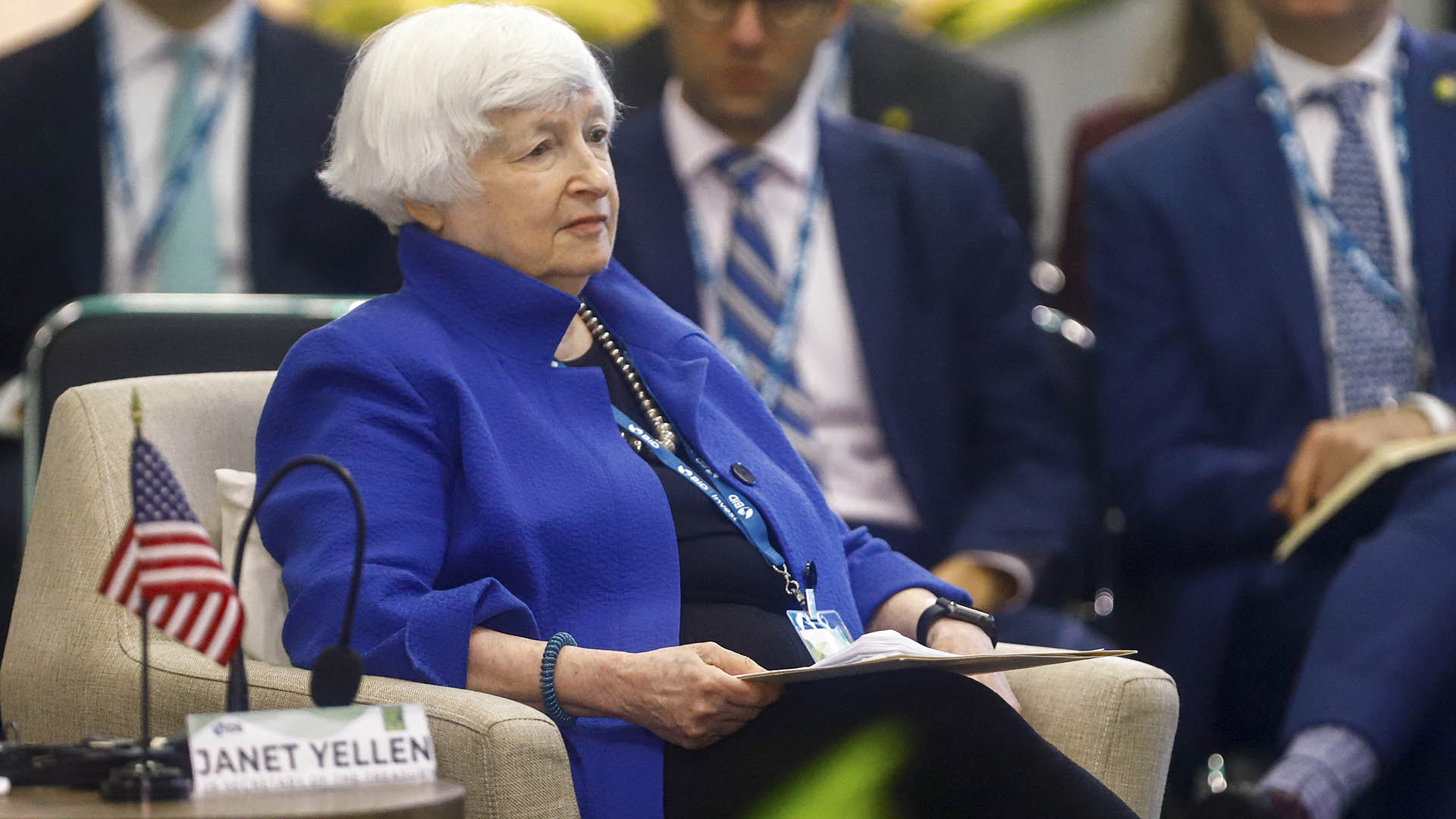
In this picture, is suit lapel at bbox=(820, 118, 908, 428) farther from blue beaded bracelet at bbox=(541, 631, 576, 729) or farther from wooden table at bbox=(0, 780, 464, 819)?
wooden table at bbox=(0, 780, 464, 819)

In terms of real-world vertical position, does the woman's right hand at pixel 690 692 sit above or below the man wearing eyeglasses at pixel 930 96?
below

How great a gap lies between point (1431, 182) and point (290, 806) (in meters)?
2.60

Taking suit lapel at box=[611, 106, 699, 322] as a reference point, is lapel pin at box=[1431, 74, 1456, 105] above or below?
above

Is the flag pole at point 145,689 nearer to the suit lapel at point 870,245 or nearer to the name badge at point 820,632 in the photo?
the name badge at point 820,632

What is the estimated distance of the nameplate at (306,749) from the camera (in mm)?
1585

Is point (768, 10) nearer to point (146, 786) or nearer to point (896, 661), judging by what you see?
point (896, 661)

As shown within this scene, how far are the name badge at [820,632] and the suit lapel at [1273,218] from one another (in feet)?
4.76

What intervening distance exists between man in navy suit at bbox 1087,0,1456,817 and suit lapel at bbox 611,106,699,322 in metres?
0.81

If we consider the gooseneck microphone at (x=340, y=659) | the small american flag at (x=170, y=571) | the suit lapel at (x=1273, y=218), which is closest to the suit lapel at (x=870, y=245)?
the suit lapel at (x=1273, y=218)

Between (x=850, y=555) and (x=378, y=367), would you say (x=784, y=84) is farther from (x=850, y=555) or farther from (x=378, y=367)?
(x=378, y=367)

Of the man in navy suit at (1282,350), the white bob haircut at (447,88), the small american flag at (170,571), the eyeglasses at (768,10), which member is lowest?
the man in navy suit at (1282,350)

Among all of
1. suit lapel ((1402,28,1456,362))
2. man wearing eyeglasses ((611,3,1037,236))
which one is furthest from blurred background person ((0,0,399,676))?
suit lapel ((1402,28,1456,362))

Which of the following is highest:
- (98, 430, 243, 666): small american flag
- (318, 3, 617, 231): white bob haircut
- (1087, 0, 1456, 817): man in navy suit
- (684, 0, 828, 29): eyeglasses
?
(318, 3, 617, 231): white bob haircut

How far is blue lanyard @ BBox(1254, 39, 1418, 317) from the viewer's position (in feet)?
11.1
